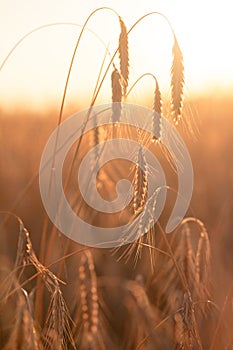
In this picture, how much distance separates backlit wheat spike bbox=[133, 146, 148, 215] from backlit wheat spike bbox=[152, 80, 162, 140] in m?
0.06

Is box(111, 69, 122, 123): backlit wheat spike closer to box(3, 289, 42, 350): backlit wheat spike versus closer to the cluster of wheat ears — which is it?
the cluster of wheat ears

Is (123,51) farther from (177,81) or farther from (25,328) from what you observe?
(25,328)

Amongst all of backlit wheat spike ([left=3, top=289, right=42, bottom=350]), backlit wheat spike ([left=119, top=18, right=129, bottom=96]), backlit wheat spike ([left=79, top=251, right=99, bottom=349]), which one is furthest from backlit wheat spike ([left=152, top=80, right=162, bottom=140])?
backlit wheat spike ([left=3, top=289, right=42, bottom=350])

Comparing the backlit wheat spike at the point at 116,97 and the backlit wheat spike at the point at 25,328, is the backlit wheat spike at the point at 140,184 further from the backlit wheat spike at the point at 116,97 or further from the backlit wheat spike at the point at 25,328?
the backlit wheat spike at the point at 25,328

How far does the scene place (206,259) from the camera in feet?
5.38

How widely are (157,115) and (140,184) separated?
0.22 m

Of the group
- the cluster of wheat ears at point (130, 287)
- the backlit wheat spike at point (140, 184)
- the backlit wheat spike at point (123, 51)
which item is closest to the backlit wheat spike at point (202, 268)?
the cluster of wheat ears at point (130, 287)

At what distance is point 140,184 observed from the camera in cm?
153

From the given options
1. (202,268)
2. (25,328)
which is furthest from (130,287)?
(25,328)

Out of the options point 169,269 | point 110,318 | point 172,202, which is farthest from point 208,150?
point 169,269

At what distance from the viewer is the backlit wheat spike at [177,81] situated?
1562 millimetres

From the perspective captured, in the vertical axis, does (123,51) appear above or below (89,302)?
above

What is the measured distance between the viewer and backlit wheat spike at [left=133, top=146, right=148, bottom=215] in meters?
1.50

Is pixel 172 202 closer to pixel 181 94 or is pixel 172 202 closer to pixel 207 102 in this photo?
pixel 181 94
